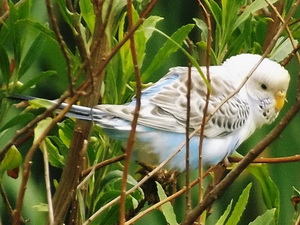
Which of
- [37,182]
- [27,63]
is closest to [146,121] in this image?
[27,63]

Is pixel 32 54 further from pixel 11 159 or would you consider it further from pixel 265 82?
pixel 265 82

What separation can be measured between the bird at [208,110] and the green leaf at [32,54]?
0.14 meters

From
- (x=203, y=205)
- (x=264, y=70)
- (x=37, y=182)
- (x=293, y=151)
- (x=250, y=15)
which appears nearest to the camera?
(x=203, y=205)

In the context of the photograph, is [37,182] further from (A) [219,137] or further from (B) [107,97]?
(B) [107,97]

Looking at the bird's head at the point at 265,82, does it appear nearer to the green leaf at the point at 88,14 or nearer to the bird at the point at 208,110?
the bird at the point at 208,110

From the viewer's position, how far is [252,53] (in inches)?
52.9

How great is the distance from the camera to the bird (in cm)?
130

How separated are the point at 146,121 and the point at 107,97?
156 mm

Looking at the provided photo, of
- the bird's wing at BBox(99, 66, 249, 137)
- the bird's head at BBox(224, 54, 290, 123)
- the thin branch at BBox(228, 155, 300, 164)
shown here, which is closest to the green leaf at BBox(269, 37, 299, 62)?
the bird's head at BBox(224, 54, 290, 123)

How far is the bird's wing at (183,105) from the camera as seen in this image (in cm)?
135

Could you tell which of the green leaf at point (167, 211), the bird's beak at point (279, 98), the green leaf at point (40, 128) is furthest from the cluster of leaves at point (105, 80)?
the bird's beak at point (279, 98)

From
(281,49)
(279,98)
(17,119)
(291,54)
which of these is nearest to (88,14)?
(17,119)

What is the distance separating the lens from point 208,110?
54.1 inches

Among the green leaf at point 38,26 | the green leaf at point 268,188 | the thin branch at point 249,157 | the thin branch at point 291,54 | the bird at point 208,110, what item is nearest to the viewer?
the thin branch at point 249,157
